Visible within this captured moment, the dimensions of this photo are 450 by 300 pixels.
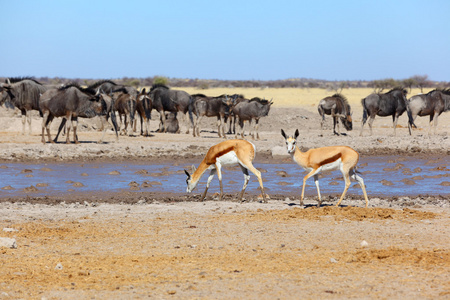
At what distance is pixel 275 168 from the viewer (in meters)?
20.1

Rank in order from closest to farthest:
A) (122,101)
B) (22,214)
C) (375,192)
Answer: (22,214), (375,192), (122,101)

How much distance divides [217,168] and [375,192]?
4158 millimetres

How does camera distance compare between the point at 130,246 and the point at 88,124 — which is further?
the point at 88,124

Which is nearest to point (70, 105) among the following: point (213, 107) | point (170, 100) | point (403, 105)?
point (213, 107)

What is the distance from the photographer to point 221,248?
359 inches

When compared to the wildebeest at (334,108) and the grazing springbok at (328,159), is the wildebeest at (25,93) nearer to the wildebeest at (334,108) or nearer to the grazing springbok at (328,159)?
the wildebeest at (334,108)

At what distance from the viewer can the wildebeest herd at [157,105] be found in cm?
2428

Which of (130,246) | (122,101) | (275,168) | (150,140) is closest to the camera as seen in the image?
(130,246)

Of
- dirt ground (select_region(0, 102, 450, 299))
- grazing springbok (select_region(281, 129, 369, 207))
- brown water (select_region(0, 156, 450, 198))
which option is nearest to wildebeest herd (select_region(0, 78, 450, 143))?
brown water (select_region(0, 156, 450, 198))

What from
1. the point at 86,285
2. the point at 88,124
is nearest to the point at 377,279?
the point at 86,285

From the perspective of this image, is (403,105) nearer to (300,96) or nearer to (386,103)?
(386,103)

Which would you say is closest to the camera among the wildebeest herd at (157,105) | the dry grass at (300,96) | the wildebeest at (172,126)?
the wildebeest herd at (157,105)

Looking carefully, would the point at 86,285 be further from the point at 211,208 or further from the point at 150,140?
the point at 150,140

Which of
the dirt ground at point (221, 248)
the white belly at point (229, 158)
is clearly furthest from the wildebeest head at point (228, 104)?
the white belly at point (229, 158)
